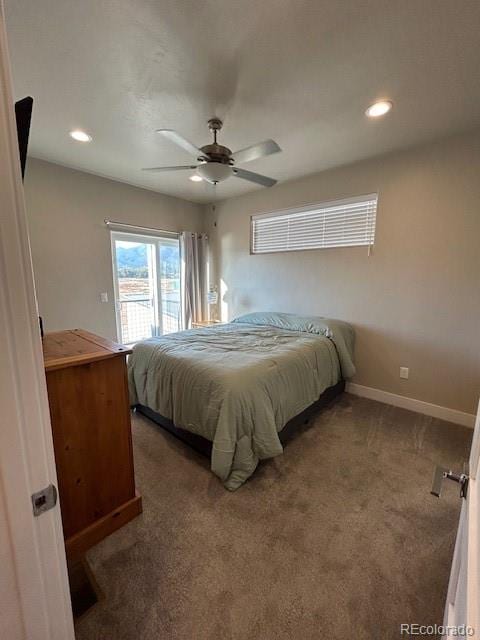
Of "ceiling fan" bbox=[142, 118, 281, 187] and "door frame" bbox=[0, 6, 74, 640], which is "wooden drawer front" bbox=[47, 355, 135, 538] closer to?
"door frame" bbox=[0, 6, 74, 640]

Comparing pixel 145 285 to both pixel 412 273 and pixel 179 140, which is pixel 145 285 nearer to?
pixel 179 140

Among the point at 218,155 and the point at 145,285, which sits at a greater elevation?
the point at 218,155

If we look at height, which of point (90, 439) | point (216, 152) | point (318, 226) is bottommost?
point (90, 439)

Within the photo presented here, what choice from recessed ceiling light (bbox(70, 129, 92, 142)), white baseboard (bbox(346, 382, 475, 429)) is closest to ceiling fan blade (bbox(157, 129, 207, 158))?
recessed ceiling light (bbox(70, 129, 92, 142))

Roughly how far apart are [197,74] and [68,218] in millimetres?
2294

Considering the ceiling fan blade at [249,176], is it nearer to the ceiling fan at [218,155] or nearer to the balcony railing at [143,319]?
the ceiling fan at [218,155]

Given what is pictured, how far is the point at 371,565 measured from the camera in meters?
1.33

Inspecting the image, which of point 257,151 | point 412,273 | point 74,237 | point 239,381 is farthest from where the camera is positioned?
point 74,237

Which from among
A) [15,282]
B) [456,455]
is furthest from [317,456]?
[15,282]

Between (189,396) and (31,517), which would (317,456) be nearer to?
(189,396)

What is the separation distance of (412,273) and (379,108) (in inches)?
59.1

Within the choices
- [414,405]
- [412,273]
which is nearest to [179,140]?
[412,273]

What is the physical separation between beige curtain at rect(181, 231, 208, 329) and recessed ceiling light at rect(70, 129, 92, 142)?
1890mm

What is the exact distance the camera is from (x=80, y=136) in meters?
2.41
